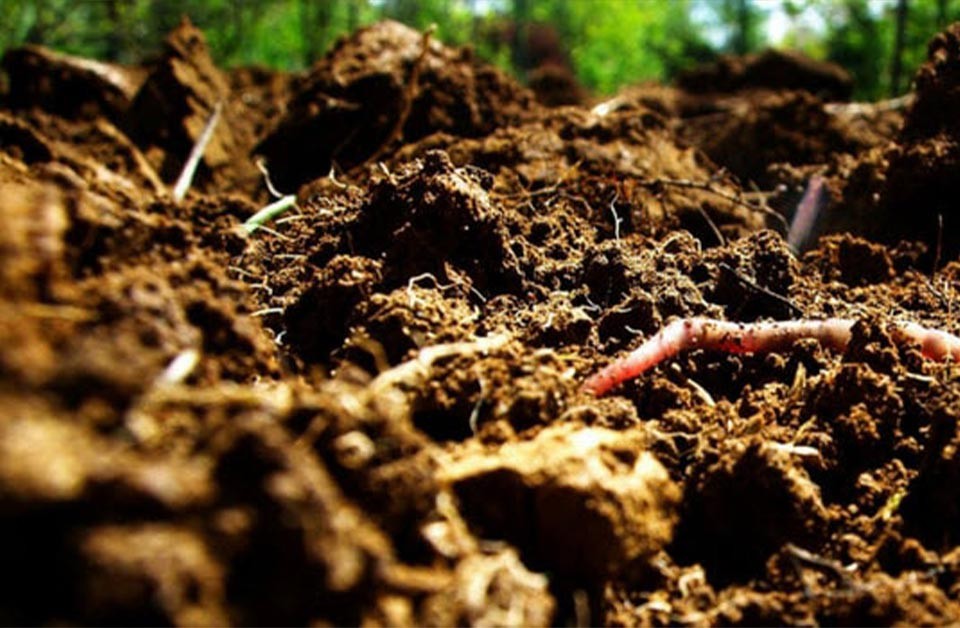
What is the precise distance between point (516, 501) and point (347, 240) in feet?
4.77

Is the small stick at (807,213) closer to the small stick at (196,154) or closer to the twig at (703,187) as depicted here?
the twig at (703,187)

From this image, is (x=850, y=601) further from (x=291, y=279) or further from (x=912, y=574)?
(x=291, y=279)

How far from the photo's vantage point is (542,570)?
206cm

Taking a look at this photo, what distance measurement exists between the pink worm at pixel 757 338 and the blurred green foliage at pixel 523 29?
767 cm

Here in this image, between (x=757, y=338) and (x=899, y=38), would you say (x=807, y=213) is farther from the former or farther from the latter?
(x=899, y=38)

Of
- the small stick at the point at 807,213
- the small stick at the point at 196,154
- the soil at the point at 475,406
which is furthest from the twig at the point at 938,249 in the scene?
the small stick at the point at 196,154

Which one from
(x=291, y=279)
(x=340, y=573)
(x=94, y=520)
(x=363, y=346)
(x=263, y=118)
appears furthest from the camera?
(x=263, y=118)

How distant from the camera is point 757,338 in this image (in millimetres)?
3129

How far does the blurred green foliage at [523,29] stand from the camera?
467 inches

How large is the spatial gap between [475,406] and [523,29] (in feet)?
48.5

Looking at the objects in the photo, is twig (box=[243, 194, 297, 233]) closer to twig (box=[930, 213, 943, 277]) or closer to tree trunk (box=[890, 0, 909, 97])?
twig (box=[930, 213, 943, 277])

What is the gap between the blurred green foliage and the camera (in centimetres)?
1187

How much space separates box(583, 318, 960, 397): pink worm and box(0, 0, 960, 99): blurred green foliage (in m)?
7.67

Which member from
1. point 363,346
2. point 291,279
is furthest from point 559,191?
point 363,346
